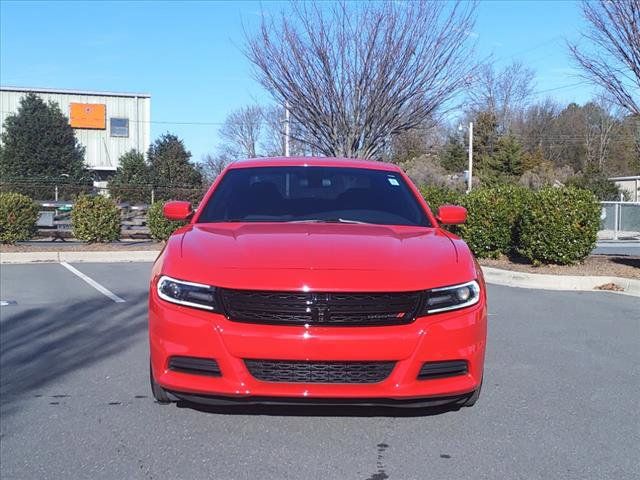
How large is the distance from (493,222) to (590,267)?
2.10m

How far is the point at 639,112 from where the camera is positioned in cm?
1136

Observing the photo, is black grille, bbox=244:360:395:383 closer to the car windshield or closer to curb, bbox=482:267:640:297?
the car windshield

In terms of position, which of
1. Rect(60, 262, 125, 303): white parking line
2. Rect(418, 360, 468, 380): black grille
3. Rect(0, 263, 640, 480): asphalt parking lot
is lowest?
Rect(60, 262, 125, 303): white parking line

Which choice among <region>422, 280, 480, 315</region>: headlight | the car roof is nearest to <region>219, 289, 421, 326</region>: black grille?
<region>422, 280, 480, 315</region>: headlight

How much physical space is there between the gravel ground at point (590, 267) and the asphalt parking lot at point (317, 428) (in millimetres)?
5126

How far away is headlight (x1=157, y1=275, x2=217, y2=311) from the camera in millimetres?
3713

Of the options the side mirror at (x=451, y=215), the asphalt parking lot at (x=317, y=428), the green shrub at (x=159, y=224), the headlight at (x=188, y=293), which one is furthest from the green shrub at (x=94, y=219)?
the headlight at (x=188, y=293)

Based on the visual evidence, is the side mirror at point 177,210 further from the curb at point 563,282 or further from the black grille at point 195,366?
the curb at point 563,282

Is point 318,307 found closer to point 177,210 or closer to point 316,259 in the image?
point 316,259

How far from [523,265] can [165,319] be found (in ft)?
34.3

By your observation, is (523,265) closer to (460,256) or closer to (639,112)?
(639,112)

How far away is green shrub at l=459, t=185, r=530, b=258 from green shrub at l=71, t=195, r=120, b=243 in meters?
8.82

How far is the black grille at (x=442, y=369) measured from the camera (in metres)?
3.68

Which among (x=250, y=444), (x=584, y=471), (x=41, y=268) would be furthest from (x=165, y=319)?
(x=41, y=268)
